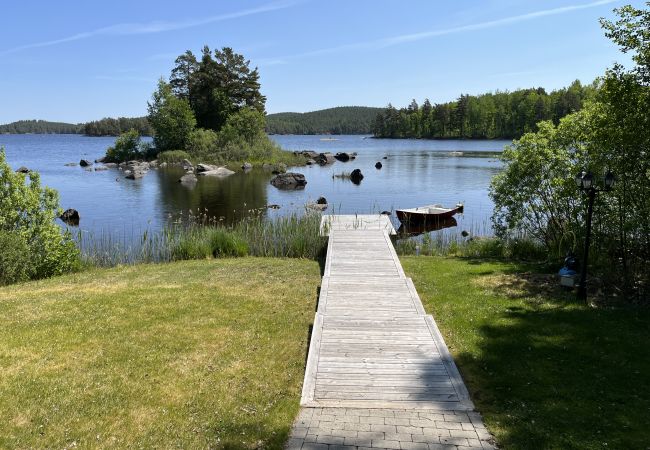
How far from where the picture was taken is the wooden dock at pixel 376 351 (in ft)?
17.2

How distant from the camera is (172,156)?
5647 cm

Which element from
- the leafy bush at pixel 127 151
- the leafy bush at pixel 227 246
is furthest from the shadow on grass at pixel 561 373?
the leafy bush at pixel 127 151

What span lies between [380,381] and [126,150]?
60378 mm

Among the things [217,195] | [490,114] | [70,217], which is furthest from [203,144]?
[490,114]

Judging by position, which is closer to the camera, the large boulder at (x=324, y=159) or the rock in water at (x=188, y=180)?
the rock in water at (x=188, y=180)

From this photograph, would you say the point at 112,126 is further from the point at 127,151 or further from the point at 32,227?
the point at 32,227

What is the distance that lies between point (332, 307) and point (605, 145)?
602cm

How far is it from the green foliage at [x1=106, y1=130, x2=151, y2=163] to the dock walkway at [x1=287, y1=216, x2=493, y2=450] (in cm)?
5620

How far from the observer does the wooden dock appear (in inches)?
207

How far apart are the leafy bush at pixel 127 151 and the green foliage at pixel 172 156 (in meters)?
3.04

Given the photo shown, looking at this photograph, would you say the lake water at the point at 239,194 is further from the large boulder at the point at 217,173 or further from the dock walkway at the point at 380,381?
the dock walkway at the point at 380,381

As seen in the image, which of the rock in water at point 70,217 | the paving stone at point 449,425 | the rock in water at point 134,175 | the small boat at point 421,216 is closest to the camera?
the paving stone at point 449,425

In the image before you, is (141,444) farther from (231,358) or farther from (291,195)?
(291,195)

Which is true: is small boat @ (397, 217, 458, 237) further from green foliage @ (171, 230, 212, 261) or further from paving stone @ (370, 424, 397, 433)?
paving stone @ (370, 424, 397, 433)
